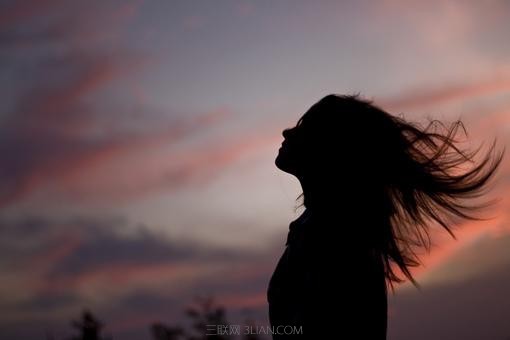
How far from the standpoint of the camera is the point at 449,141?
5.35m

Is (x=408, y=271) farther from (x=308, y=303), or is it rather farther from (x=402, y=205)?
(x=308, y=303)

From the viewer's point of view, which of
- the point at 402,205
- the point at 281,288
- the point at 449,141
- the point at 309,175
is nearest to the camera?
the point at 281,288

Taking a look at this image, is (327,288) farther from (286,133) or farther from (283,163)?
(286,133)

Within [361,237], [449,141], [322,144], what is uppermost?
[449,141]

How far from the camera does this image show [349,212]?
3.83 m

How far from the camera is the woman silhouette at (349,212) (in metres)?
3.42

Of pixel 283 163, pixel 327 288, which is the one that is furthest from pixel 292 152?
pixel 327 288

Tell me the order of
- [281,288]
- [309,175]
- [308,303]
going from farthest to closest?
[309,175]
[281,288]
[308,303]

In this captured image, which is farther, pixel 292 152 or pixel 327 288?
pixel 292 152

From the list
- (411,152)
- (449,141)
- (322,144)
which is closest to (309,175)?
(322,144)

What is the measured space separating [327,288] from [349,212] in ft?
1.84

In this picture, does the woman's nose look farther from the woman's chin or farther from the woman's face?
the woman's chin

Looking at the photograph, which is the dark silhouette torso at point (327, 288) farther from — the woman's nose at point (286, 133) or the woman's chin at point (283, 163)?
the woman's nose at point (286, 133)

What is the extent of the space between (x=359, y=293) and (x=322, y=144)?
3.45 feet
